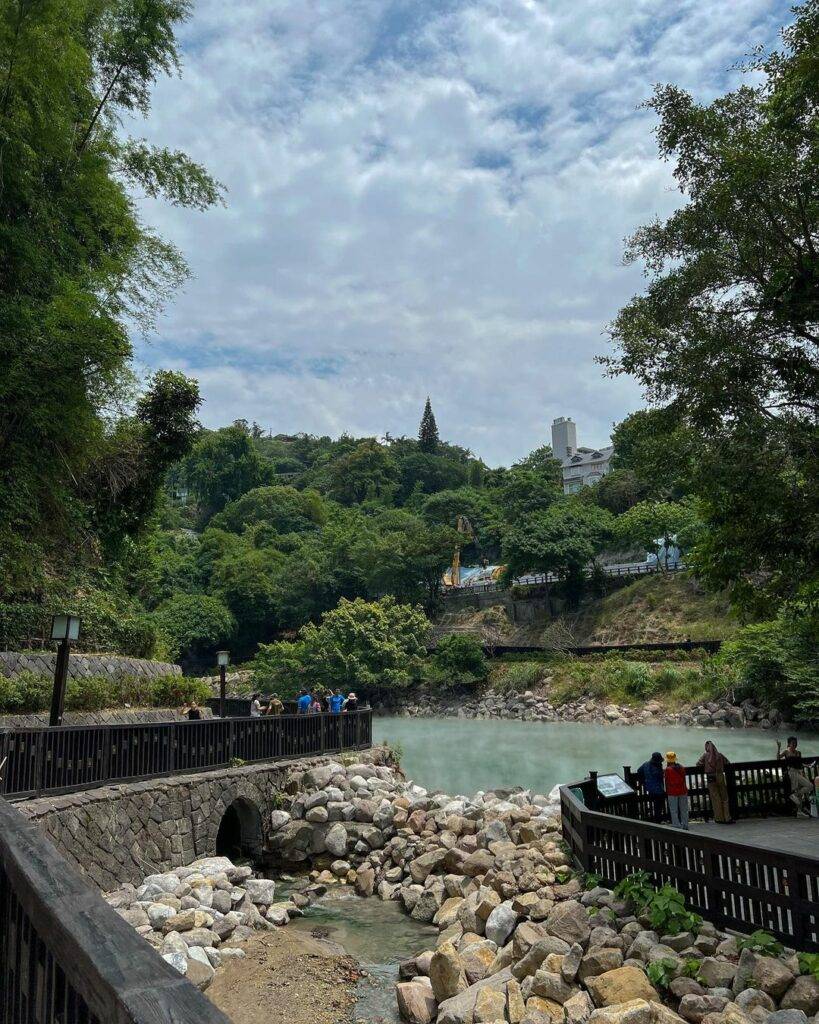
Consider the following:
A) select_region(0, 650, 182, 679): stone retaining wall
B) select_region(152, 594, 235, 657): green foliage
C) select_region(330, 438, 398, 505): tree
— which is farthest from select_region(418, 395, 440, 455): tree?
select_region(0, 650, 182, 679): stone retaining wall

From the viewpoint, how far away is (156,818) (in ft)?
37.3

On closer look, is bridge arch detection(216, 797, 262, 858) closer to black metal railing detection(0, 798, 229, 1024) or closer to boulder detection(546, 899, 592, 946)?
boulder detection(546, 899, 592, 946)

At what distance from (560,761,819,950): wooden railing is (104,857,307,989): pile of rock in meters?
4.23

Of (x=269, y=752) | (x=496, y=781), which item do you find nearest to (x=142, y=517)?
(x=269, y=752)

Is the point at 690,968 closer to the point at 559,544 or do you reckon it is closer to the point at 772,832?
the point at 772,832

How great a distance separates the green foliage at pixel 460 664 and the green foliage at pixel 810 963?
3925cm

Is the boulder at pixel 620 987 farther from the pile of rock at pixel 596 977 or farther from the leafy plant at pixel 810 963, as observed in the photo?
the leafy plant at pixel 810 963

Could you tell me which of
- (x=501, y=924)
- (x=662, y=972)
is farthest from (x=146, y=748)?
(x=662, y=972)

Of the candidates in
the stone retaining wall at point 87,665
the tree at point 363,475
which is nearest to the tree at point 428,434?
the tree at point 363,475

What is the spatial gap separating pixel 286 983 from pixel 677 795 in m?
5.41

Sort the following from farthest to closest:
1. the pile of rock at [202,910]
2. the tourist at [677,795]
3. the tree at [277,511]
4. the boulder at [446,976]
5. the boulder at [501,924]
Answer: the tree at [277,511] < the tourist at [677,795] < the boulder at [501,924] < the pile of rock at [202,910] < the boulder at [446,976]

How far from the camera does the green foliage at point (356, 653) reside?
140 feet

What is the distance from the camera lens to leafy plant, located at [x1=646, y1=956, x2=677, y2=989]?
679 centimetres

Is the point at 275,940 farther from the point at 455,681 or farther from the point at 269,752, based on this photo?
the point at 455,681
